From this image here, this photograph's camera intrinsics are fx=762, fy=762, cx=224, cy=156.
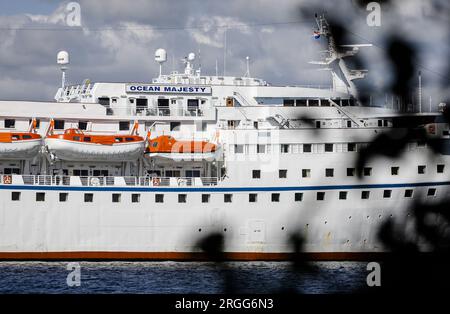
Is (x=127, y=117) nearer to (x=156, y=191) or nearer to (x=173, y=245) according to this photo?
(x=156, y=191)

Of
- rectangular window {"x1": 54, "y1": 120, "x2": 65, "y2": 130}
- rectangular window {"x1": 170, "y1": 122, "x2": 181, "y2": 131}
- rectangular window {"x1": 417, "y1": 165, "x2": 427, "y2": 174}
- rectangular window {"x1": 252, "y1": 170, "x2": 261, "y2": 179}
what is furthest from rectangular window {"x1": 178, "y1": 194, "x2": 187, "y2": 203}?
rectangular window {"x1": 417, "y1": 165, "x2": 427, "y2": 174}

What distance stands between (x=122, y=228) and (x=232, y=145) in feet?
18.0

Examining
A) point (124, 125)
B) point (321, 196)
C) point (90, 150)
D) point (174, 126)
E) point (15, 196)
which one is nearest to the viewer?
point (15, 196)

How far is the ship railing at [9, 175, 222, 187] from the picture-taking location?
29547 millimetres

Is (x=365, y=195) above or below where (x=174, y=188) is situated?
below

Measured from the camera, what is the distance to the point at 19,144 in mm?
29234

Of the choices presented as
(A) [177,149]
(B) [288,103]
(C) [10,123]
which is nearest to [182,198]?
(A) [177,149]

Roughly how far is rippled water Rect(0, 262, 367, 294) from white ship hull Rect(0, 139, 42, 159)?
4148mm

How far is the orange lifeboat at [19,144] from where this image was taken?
29188mm

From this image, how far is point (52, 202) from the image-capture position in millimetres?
29453

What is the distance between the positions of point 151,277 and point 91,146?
6702 mm

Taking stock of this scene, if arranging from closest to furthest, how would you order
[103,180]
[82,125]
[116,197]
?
[116,197]
[103,180]
[82,125]

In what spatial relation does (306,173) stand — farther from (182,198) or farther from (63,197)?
(63,197)

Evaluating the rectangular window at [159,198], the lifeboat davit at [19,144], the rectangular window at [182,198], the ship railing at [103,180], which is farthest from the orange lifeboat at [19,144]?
the rectangular window at [182,198]
